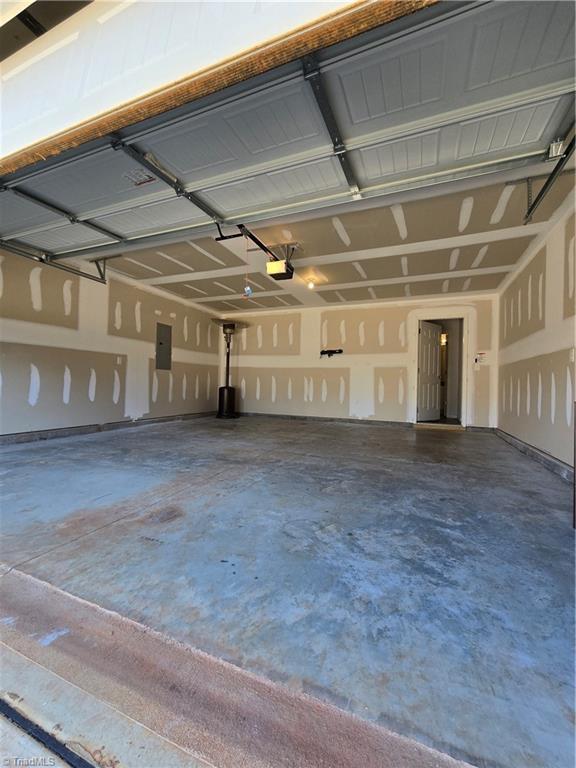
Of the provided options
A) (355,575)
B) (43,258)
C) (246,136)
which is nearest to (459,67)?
(246,136)

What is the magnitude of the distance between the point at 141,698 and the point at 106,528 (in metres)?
1.18

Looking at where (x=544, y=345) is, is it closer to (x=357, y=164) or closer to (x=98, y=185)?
(x=357, y=164)

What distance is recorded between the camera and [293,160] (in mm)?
2244

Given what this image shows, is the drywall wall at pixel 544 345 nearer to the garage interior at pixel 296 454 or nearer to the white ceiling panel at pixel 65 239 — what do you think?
the garage interior at pixel 296 454

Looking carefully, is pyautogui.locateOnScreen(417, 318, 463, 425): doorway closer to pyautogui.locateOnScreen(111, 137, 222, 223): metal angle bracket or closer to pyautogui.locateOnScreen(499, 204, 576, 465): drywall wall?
pyautogui.locateOnScreen(499, 204, 576, 465): drywall wall

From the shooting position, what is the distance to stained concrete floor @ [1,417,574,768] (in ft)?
2.88

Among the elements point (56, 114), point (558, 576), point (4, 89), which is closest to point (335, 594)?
point (558, 576)

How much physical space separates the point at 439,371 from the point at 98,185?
6.94 metres

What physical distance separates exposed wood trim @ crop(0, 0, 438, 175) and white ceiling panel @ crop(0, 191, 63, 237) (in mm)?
1519

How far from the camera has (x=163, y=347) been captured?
252 inches

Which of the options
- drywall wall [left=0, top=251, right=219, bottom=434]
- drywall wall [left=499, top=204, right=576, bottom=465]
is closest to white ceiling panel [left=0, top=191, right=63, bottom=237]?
drywall wall [left=0, top=251, right=219, bottom=434]

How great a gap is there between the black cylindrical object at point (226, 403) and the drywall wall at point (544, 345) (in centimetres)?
545

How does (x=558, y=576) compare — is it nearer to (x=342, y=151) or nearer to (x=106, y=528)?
(x=106, y=528)

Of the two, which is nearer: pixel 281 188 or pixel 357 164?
pixel 357 164
